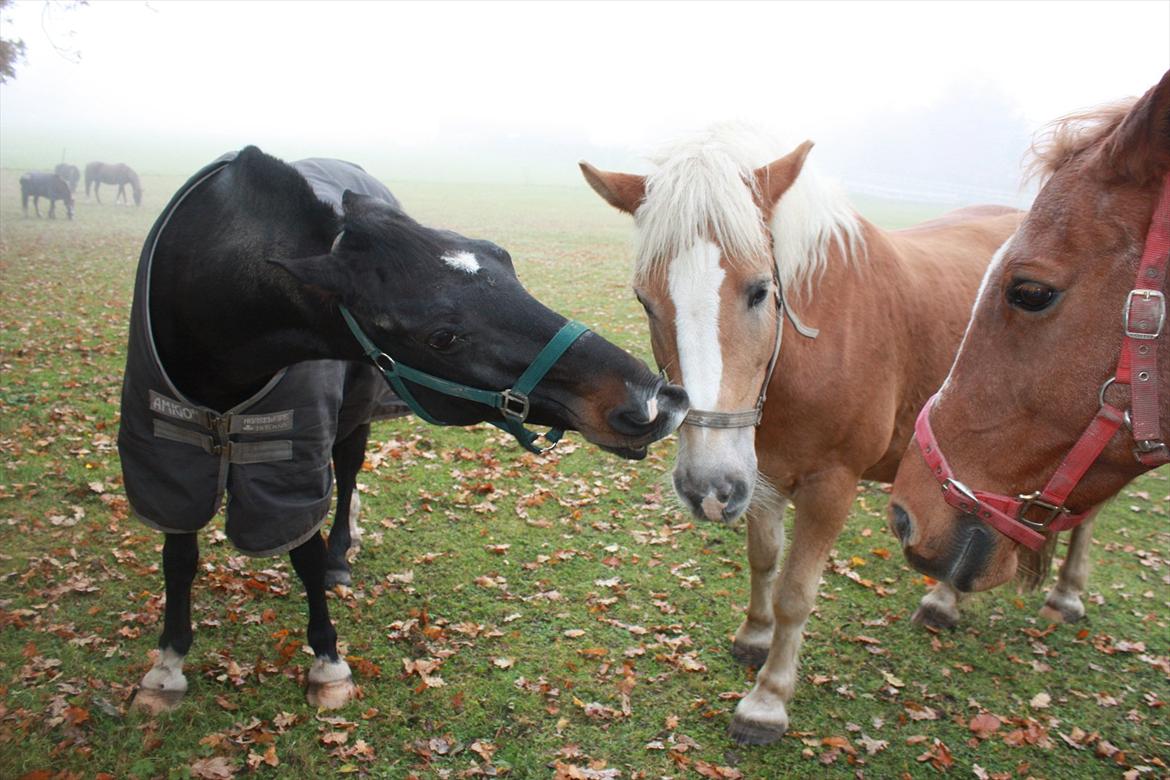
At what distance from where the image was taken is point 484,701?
367 cm

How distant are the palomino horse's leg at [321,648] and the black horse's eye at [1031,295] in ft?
9.79

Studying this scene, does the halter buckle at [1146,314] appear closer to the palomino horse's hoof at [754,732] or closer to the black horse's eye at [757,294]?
the black horse's eye at [757,294]

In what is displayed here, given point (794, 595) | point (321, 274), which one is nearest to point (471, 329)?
point (321, 274)

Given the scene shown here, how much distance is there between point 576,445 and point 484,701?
3.77 metres

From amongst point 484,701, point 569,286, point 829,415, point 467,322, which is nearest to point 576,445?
point 484,701

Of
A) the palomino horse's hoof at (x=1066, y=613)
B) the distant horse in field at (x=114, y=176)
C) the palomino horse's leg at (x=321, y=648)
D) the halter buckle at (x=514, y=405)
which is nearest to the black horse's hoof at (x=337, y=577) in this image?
the palomino horse's leg at (x=321, y=648)

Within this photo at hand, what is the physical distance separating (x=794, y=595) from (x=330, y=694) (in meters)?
→ 2.31

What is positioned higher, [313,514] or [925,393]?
[925,393]

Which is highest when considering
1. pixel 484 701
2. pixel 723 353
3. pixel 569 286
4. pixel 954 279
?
pixel 954 279

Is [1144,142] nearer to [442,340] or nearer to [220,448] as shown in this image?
[442,340]

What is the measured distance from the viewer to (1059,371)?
1.75 m

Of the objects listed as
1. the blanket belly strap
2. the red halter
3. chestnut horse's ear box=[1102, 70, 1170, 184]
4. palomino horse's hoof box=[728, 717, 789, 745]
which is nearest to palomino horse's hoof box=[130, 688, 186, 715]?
the blanket belly strap

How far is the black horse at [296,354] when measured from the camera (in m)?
2.32

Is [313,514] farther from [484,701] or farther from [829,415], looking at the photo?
[829,415]
